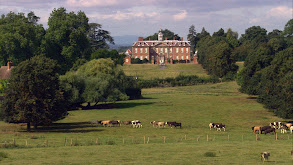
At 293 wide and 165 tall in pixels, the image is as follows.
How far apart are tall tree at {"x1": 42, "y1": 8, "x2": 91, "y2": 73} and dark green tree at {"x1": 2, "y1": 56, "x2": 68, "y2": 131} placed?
47.2 metres

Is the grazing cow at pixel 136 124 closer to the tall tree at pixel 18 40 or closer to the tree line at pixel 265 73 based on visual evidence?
the tree line at pixel 265 73

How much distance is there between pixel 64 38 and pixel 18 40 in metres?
9.77

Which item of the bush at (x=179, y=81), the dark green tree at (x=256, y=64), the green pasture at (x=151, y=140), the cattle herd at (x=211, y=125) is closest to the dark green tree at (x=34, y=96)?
the green pasture at (x=151, y=140)

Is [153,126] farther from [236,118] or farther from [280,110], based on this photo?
[280,110]

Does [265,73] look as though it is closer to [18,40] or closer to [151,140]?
[151,140]

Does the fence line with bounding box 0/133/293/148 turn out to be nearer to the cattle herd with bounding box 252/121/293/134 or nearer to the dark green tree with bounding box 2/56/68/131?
the cattle herd with bounding box 252/121/293/134

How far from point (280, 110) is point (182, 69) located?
90.5 meters

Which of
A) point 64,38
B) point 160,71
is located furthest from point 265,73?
point 160,71

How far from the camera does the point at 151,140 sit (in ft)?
142

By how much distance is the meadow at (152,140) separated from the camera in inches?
1291

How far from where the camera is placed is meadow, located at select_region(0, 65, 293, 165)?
108ft

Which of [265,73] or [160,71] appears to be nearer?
[265,73]

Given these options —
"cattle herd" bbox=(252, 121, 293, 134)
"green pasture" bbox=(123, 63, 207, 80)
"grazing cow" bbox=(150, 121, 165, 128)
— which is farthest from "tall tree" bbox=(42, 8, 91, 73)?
"cattle herd" bbox=(252, 121, 293, 134)

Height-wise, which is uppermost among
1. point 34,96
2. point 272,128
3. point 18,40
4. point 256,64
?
point 18,40
